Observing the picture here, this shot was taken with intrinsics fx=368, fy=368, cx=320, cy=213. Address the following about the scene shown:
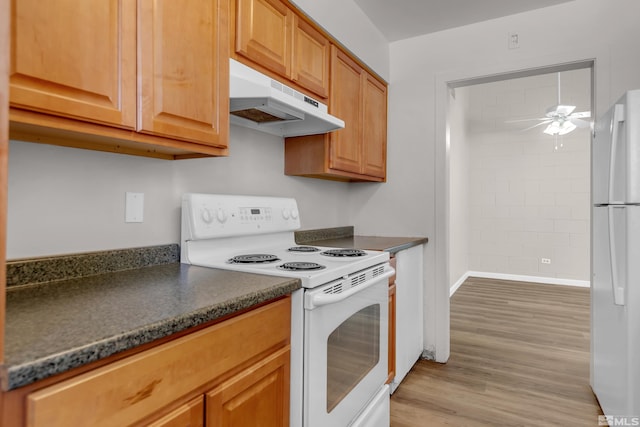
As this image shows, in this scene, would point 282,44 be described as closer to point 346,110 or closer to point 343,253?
point 346,110

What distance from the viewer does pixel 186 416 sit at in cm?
85

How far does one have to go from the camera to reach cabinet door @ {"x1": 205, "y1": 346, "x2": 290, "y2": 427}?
0.93 meters

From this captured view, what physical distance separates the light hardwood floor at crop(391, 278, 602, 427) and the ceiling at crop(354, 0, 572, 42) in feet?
7.93

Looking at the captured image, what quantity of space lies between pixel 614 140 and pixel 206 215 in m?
1.90

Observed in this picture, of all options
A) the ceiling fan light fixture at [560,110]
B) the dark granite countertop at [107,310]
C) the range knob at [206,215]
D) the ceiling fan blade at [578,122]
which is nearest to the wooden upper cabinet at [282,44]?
the range knob at [206,215]

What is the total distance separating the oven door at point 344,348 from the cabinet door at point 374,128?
1.02 meters

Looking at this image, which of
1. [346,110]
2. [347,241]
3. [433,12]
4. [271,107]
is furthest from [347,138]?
[433,12]

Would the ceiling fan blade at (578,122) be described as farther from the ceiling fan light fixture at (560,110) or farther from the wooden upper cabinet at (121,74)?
the wooden upper cabinet at (121,74)

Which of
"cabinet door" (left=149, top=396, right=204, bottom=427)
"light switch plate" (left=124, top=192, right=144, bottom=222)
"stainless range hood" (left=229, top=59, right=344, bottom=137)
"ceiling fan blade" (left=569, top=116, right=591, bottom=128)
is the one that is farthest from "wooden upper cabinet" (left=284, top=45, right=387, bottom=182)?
"ceiling fan blade" (left=569, top=116, right=591, bottom=128)

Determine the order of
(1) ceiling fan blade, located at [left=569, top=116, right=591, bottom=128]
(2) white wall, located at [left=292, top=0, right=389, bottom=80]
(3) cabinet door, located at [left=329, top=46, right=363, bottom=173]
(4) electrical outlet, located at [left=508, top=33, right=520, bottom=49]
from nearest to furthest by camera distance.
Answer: (2) white wall, located at [left=292, top=0, right=389, bottom=80] < (3) cabinet door, located at [left=329, top=46, right=363, bottom=173] < (4) electrical outlet, located at [left=508, top=33, right=520, bottom=49] < (1) ceiling fan blade, located at [left=569, top=116, right=591, bottom=128]

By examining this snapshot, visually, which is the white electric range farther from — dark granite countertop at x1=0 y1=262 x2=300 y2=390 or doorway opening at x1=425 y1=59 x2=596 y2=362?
doorway opening at x1=425 y1=59 x2=596 y2=362

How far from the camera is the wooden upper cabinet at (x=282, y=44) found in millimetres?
1491

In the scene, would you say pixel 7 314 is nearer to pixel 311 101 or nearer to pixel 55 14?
pixel 55 14

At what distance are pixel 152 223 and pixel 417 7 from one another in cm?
213
